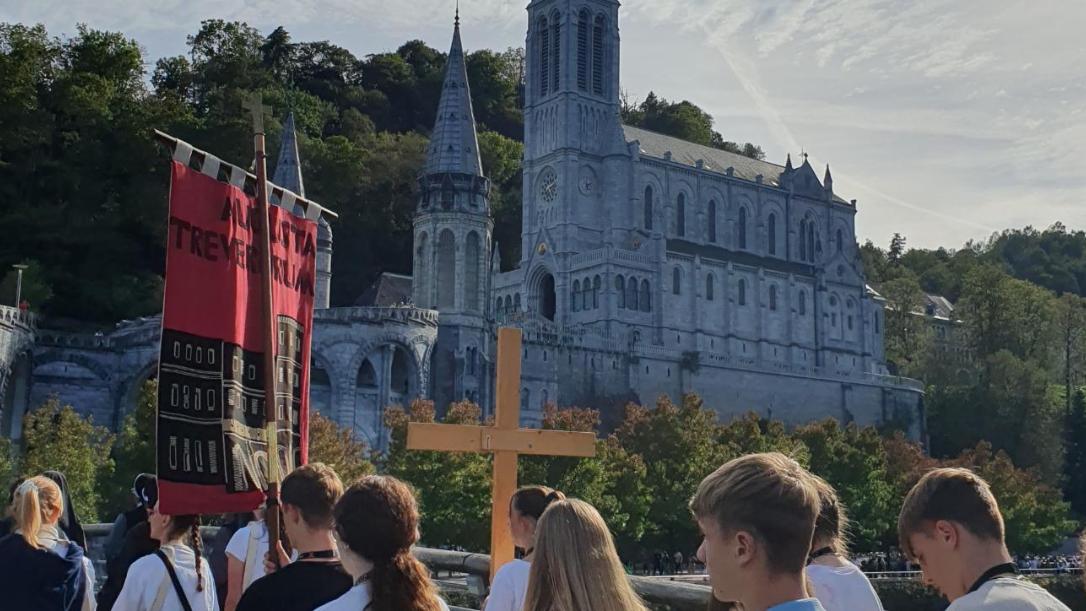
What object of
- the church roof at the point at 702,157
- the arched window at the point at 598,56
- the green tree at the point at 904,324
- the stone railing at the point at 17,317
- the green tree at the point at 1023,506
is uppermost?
the arched window at the point at 598,56

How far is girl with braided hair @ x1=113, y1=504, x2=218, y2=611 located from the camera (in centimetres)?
592

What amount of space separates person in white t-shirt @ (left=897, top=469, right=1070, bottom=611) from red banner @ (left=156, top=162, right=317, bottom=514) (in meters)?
3.57

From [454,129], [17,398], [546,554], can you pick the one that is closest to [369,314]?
[454,129]

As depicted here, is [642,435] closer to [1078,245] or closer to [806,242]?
[806,242]

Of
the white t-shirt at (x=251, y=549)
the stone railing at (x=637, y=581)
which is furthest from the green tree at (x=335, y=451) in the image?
the white t-shirt at (x=251, y=549)

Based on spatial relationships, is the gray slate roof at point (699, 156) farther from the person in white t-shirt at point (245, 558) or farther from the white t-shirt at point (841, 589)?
the white t-shirt at point (841, 589)

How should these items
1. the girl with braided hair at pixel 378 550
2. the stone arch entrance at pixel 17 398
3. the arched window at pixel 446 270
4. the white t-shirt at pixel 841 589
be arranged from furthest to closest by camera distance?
the arched window at pixel 446 270 → the stone arch entrance at pixel 17 398 → the white t-shirt at pixel 841 589 → the girl with braided hair at pixel 378 550

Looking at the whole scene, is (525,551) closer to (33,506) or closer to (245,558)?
(245,558)

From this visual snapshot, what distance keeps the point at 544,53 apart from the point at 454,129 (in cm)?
2103

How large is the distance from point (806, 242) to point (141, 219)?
4262cm

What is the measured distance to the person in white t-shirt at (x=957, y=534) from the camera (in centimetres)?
424

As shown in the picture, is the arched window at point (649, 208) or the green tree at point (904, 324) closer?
the arched window at point (649, 208)

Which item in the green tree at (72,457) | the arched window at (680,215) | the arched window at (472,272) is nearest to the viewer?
the green tree at (72,457)

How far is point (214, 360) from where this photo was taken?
7020 millimetres
